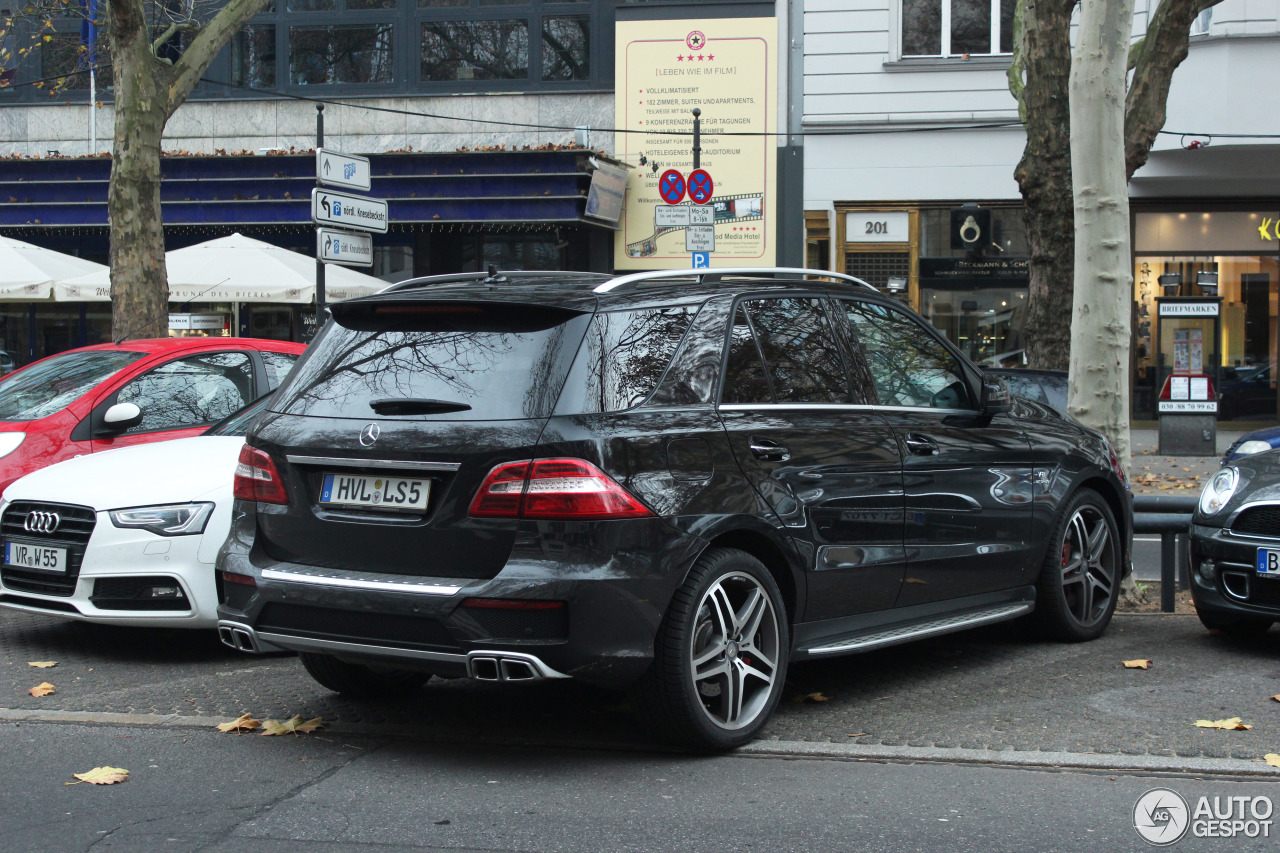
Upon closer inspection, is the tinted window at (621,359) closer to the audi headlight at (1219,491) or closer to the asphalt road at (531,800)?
the asphalt road at (531,800)

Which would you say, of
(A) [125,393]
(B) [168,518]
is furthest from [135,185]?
(B) [168,518]

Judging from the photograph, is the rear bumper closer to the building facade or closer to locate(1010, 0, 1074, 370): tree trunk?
locate(1010, 0, 1074, 370): tree trunk

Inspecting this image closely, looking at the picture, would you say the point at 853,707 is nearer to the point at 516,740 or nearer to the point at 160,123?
the point at 516,740

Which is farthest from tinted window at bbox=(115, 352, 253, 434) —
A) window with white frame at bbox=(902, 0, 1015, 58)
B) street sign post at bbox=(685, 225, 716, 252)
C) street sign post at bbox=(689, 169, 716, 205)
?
window with white frame at bbox=(902, 0, 1015, 58)

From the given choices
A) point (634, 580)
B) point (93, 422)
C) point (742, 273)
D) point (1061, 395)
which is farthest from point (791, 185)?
point (634, 580)

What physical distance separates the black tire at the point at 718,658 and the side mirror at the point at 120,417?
4.50 metres

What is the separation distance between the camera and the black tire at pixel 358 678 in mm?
5480

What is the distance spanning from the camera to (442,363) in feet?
15.4

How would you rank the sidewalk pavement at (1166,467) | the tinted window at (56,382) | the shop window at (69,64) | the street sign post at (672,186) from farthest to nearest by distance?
the shop window at (69,64) → the street sign post at (672,186) → the sidewalk pavement at (1166,467) → the tinted window at (56,382)

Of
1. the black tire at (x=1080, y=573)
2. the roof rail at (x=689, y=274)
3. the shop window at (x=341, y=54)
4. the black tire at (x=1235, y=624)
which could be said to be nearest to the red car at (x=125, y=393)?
the roof rail at (x=689, y=274)

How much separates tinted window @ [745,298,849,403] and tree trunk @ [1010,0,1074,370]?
16.7 ft

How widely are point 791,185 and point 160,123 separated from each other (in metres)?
10.7

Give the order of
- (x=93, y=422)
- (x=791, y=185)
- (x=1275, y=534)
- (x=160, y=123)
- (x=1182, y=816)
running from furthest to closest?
(x=791, y=185), (x=160, y=123), (x=93, y=422), (x=1275, y=534), (x=1182, y=816)

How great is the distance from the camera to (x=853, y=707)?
5531 mm
